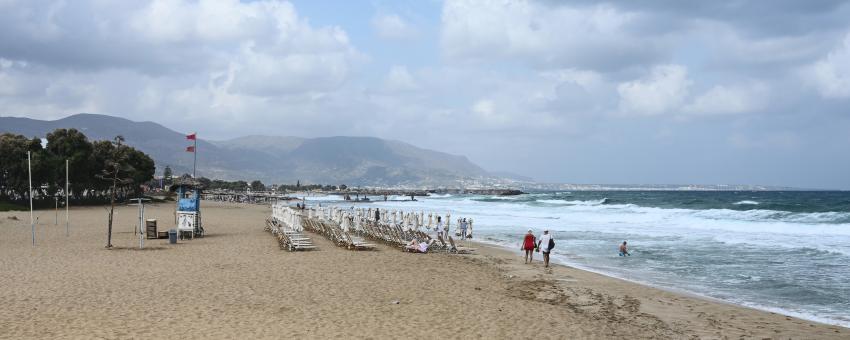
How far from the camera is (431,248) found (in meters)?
21.9

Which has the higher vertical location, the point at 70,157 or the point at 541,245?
the point at 70,157

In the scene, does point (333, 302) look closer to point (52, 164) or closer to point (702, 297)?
point (702, 297)

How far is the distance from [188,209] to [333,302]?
49.9 ft

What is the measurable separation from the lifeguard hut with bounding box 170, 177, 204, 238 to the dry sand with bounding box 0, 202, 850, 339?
4.76 m

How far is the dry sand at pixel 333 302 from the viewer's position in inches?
360

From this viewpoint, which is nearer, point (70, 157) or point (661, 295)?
point (661, 295)

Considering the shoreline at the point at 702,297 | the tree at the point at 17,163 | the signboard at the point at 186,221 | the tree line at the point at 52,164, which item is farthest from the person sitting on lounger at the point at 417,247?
the tree at the point at 17,163

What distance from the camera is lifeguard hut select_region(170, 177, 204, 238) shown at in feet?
75.0

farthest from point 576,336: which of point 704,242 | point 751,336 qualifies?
point 704,242

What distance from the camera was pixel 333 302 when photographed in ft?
36.6

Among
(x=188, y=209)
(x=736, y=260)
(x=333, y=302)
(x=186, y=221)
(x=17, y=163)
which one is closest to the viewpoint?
(x=333, y=302)

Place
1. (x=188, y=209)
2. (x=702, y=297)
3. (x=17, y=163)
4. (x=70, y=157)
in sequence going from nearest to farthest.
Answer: (x=702, y=297) < (x=188, y=209) < (x=17, y=163) < (x=70, y=157)

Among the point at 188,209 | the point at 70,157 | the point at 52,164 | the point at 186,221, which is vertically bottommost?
the point at 186,221

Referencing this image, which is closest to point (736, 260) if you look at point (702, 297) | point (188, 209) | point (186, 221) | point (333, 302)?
point (702, 297)
